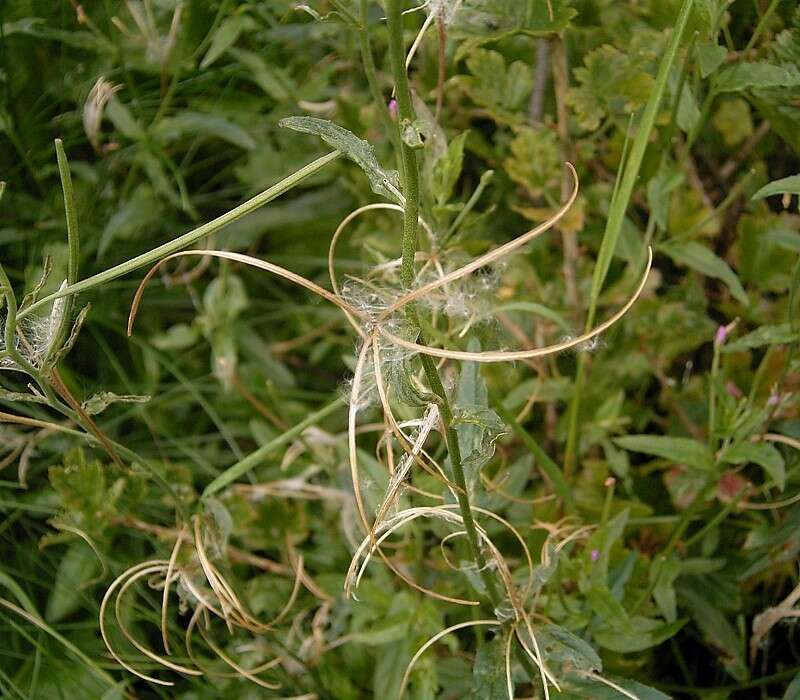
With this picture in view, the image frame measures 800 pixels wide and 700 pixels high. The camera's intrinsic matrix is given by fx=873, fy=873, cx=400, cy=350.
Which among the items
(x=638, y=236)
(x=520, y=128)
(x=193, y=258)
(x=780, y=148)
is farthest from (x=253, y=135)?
(x=780, y=148)

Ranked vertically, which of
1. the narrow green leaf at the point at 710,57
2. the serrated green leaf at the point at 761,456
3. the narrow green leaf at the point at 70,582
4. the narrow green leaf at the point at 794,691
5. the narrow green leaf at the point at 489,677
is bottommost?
the narrow green leaf at the point at 70,582

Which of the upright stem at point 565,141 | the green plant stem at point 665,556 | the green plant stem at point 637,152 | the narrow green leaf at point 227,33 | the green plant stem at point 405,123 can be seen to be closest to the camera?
the green plant stem at point 405,123

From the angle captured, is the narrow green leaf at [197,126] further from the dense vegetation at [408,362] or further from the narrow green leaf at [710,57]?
the narrow green leaf at [710,57]

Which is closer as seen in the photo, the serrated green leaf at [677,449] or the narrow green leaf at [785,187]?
the narrow green leaf at [785,187]

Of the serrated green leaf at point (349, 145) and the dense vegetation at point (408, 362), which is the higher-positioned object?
the serrated green leaf at point (349, 145)

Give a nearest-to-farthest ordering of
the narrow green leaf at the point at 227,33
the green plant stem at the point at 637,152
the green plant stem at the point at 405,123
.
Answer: the green plant stem at the point at 405,123 → the green plant stem at the point at 637,152 → the narrow green leaf at the point at 227,33

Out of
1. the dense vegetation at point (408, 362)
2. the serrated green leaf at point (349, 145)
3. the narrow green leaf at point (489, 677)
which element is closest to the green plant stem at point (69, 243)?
the dense vegetation at point (408, 362)

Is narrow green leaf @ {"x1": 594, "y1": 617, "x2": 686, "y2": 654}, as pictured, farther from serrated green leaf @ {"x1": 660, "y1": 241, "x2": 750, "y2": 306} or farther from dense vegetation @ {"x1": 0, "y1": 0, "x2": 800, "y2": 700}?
serrated green leaf @ {"x1": 660, "y1": 241, "x2": 750, "y2": 306}
